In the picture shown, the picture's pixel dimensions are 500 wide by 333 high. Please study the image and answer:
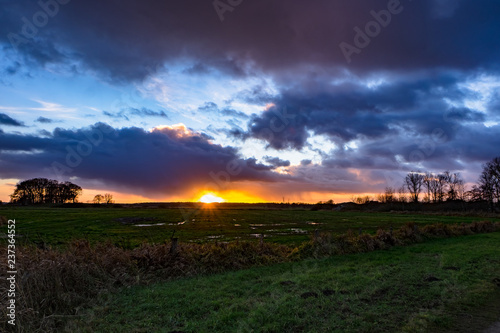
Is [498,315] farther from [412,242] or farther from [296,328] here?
[412,242]

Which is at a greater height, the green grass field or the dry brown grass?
the dry brown grass

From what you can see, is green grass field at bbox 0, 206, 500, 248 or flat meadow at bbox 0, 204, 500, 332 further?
green grass field at bbox 0, 206, 500, 248

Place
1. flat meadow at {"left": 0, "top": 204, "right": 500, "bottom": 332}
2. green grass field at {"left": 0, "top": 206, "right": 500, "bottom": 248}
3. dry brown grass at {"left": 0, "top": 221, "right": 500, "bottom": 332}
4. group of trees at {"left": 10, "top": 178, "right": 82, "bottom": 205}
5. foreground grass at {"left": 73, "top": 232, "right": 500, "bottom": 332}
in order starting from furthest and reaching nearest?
1. group of trees at {"left": 10, "top": 178, "right": 82, "bottom": 205}
2. green grass field at {"left": 0, "top": 206, "right": 500, "bottom": 248}
3. dry brown grass at {"left": 0, "top": 221, "right": 500, "bottom": 332}
4. flat meadow at {"left": 0, "top": 204, "right": 500, "bottom": 332}
5. foreground grass at {"left": 73, "top": 232, "right": 500, "bottom": 332}

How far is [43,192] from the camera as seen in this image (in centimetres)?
16212

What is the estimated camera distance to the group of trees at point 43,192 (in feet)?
510

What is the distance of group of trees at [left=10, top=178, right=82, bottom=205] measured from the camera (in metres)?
156

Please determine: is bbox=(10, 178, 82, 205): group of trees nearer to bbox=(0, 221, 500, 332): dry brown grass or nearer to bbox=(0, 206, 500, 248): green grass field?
bbox=(0, 206, 500, 248): green grass field

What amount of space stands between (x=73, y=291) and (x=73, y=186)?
7399 inches

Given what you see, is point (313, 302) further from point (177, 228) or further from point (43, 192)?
point (43, 192)

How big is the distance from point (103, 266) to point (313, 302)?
865 centimetres

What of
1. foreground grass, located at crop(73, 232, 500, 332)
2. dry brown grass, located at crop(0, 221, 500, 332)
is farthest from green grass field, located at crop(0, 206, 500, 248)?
foreground grass, located at crop(73, 232, 500, 332)

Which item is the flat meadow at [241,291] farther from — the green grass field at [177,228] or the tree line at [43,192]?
the tree line at [43,192]

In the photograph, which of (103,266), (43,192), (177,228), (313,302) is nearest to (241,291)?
(313,302)

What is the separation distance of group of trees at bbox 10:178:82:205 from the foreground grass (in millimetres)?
184653
